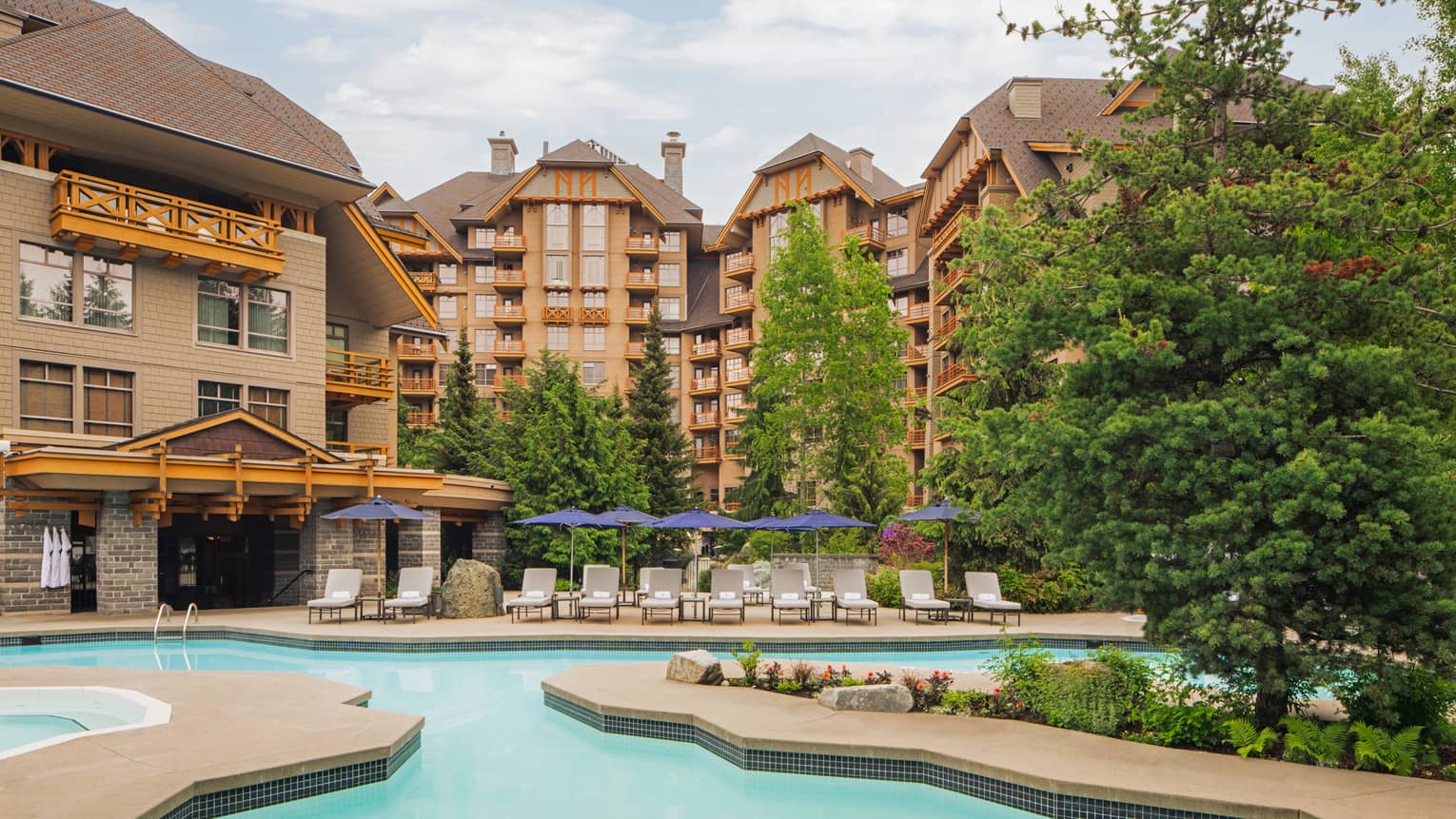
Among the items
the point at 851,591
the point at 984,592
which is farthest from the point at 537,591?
the point at 984,592

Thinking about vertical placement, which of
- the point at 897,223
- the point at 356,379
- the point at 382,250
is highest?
the point at 897,223

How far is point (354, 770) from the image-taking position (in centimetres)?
805

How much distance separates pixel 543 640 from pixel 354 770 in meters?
8.33

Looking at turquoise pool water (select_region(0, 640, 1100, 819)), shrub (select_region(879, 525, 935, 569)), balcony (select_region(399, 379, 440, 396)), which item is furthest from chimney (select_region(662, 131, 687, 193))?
turquoise pool water (select_region(0, 640, 1100, 819))

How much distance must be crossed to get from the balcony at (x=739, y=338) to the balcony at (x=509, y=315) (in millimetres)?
10623

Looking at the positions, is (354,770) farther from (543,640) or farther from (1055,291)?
(543,640)

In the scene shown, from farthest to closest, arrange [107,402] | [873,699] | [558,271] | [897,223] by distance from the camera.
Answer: [558,271] → [897,223] → [107,402] → [873,699]

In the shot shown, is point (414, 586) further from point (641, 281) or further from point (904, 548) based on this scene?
point (641, 281)

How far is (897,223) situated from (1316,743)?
41982mm

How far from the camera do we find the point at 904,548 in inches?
944

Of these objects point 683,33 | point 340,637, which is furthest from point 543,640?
point 683,33

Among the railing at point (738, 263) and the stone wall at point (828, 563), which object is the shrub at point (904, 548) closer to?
the stone wall at point (828, 563)

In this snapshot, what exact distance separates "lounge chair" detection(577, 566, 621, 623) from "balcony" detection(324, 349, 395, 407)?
35.9 feet

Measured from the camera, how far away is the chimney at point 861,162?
50.3m
